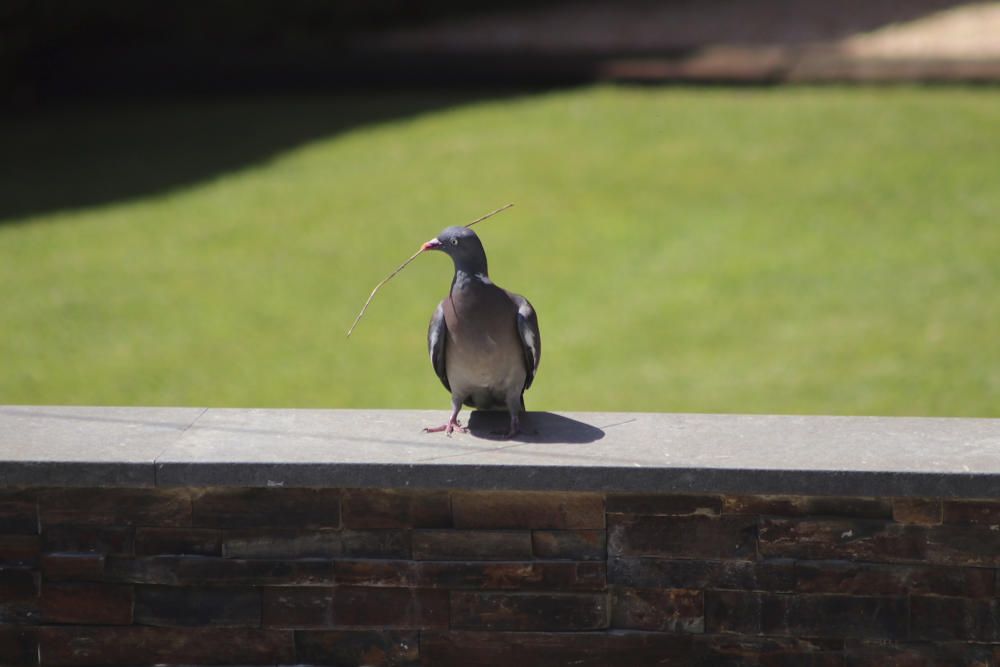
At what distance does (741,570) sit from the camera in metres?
3.08

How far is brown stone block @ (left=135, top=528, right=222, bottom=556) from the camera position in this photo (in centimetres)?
314

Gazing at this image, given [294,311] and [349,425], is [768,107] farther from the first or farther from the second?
[349,425]

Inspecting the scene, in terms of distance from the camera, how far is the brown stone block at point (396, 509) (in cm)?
310

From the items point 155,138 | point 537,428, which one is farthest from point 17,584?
point 155,138

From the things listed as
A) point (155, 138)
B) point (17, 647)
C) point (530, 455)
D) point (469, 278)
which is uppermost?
point (155, 138)

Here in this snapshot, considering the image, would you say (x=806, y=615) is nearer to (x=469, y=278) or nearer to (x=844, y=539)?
(x=844, y=539)

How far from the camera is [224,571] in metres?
3.15

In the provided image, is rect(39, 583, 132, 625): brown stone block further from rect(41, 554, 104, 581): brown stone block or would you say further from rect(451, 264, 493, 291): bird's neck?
rect(451, 264, 493, 291): bird's neck

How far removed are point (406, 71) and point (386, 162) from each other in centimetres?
253

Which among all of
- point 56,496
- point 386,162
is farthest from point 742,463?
point 386,162

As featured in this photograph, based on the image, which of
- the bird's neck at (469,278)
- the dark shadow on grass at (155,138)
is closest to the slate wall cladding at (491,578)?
the bird's neck at (469,278)

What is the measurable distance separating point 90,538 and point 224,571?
0.36 meters

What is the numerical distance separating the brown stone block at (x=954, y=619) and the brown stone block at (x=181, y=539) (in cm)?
178

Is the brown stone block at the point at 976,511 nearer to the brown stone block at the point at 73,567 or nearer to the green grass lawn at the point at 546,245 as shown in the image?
the brown stone block at the point at 73,567
